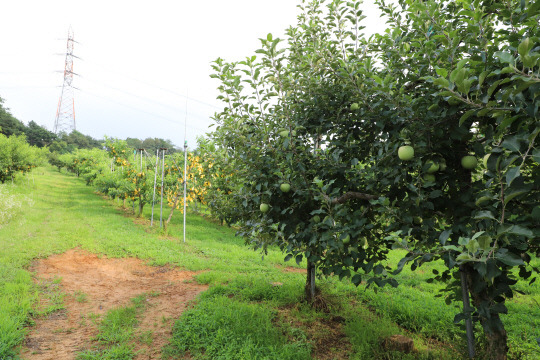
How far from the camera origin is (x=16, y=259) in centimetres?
640

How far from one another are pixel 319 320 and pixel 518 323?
2.77 metres

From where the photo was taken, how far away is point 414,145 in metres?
2.07

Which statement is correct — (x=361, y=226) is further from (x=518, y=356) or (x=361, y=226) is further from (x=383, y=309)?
(x=383, y=309)

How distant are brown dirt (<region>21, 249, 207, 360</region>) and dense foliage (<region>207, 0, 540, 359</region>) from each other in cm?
196

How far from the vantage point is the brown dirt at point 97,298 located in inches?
140

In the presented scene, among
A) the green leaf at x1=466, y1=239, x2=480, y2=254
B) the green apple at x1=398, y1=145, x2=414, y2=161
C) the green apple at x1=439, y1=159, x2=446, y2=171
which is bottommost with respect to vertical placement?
the green leaf at x1=466, y1=239, x2=480, y2=254

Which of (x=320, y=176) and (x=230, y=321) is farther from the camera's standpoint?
(x=230, y=321)

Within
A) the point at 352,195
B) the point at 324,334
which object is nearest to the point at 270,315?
the point at 324,334

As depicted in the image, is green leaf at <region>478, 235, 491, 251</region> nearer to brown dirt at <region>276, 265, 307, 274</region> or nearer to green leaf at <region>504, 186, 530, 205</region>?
green leaf at <region>504, 186, 530, 205</region>

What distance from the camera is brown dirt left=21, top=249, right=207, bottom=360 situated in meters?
3.54

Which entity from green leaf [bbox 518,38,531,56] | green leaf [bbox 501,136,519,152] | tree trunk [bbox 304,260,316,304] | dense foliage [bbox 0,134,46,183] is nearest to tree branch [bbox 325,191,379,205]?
green leaf [bbox 501,136,519,152]

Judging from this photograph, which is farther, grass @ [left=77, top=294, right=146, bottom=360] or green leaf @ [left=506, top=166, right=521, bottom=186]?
grass @ [left=77, top=294, right=146, bottom=360]

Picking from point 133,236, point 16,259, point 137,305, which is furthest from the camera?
point 133,236

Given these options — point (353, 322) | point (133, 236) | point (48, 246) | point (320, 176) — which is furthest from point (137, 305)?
point (133, 236)
